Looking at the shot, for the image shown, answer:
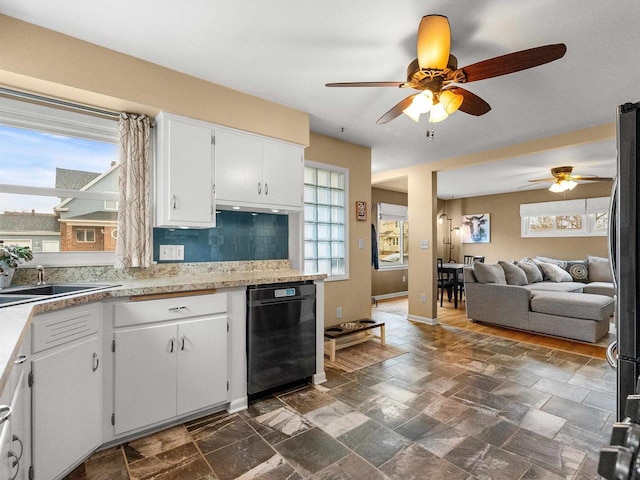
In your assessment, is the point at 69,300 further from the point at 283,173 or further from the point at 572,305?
the point at 572,305

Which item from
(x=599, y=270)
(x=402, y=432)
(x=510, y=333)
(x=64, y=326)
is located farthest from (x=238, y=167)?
(x=599, y=270)

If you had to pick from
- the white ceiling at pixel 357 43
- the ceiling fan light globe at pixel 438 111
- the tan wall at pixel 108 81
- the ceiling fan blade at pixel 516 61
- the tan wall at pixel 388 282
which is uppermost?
the white ceiling at pixel 357 43

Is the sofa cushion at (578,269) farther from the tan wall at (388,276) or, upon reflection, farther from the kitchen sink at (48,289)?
the kitchen sink at (48,289)

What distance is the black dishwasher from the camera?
2396mm

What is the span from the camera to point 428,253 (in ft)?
16.4

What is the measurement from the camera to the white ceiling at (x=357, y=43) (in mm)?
1822

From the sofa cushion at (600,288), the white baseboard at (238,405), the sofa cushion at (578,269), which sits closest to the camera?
the white baseboard at (238,405)

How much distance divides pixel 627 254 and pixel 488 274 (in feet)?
12.1

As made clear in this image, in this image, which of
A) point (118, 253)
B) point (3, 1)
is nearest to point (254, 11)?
point (3, 1)

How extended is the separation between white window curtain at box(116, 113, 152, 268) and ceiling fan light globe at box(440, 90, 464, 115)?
215cm

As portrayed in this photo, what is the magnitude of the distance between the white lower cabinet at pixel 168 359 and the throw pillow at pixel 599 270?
6821 millimetres

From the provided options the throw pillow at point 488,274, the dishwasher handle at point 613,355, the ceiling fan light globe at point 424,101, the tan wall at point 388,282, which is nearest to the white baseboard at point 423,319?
the throw pillow at point 488,274

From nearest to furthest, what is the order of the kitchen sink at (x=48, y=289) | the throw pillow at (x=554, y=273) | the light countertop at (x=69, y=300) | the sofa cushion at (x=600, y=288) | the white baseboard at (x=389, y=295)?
the light countertop at (x=69, y=300) → the kitchen sink at (x=48, y=289) → the sofa cushion at (x=600, y=288) → the throw pillow at (x=554, y=273) → the white baseboard at (x=389, y=295)

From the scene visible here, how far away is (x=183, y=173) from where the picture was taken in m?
2.46
